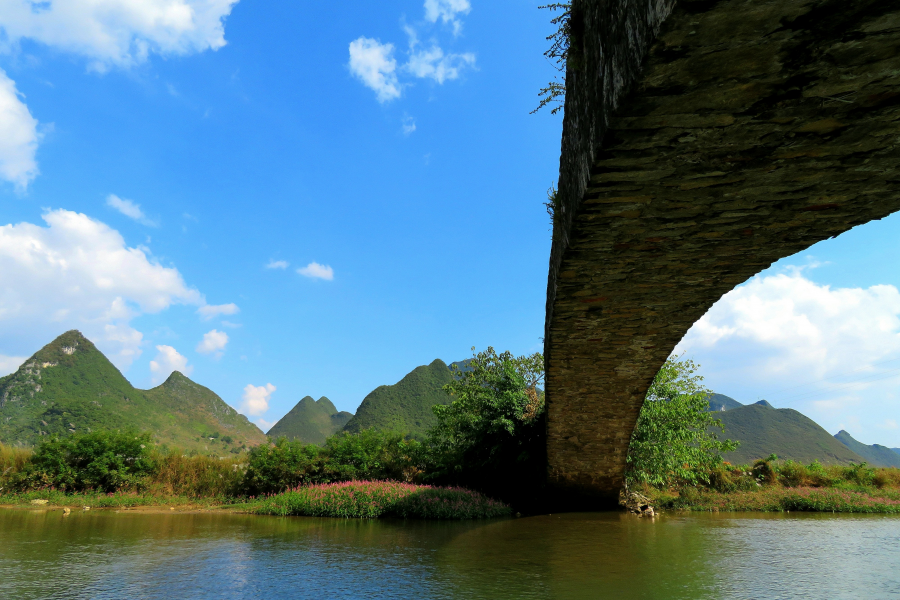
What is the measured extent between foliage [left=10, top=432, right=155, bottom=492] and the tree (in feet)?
45.2

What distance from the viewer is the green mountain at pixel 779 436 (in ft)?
169

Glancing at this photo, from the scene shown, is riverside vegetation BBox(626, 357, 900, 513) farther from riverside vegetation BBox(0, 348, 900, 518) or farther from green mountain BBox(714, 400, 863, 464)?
green mountain BBox(714, 400, 863, 464)

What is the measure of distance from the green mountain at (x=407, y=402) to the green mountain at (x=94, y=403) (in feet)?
57.8

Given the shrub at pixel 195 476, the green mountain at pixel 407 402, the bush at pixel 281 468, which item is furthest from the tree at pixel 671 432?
the green mountain at pixel 407 402

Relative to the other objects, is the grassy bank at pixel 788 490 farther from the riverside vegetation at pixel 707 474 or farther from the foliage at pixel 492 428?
the foliage at pixel 492 428

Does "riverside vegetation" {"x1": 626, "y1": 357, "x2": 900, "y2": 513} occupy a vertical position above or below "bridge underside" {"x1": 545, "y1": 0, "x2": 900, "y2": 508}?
below

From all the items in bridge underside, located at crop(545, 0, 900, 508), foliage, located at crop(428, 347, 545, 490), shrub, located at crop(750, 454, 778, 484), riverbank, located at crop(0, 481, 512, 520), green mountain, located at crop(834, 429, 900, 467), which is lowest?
green mountain, located at crop(834, 429, 900, 467)

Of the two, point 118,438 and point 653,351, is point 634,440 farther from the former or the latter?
point 118,438

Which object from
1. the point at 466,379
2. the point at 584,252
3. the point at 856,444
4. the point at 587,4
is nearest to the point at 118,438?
the point at 466,379

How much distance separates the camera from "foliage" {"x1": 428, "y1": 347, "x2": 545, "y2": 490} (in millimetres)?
11703

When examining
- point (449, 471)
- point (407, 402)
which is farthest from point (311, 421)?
point (449, 471)

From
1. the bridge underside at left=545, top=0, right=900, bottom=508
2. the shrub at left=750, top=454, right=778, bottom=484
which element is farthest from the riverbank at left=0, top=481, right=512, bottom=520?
the shrub at left=750, top=454, right=778, bottom=484

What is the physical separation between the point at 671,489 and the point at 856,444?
132706mm

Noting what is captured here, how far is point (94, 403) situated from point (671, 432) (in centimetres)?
5442
